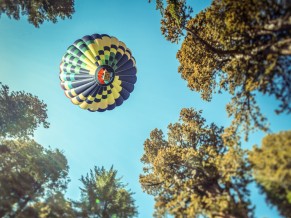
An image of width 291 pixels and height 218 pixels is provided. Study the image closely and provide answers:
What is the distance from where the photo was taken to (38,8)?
15453mm

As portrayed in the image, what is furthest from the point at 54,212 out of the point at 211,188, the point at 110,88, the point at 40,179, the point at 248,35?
the point at 248,35

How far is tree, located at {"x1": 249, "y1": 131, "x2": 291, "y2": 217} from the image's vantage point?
6.99m

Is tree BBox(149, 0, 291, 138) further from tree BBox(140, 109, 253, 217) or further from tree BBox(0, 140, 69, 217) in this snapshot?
tree BBox(0, 140, 69, 217)

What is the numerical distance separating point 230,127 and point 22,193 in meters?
13.2

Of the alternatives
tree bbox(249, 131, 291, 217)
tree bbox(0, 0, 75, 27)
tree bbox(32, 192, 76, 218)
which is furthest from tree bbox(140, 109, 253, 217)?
tree bbox(0, 0, 75, 27)

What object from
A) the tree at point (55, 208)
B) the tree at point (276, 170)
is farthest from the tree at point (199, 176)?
the tree at point (55, 208)

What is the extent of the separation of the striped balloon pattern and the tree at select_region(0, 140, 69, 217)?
5474 millimetres

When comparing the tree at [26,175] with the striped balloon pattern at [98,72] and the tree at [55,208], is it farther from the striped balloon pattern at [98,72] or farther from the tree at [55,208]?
the striped balloon pattern at [98,72]

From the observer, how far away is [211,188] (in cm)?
1118

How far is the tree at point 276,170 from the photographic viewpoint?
699cm

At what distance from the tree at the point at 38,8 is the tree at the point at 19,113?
976 cm

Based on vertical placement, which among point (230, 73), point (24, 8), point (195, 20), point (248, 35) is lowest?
point (248, 35)

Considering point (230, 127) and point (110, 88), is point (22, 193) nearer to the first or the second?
point (110, 88)

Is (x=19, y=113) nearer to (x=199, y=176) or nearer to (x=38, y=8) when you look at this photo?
(x=38, y=8)
